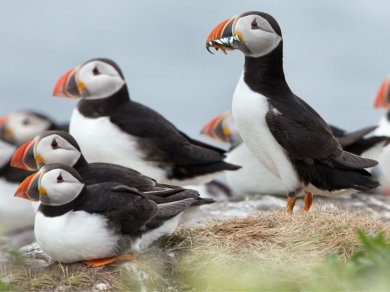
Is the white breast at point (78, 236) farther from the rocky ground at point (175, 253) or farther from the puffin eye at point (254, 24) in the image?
the puffin eye at point (254, 24)

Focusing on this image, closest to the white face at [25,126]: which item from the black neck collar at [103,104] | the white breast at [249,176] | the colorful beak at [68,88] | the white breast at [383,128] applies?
the white breast at [249,176]

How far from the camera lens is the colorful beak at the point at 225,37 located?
8180 millimetres

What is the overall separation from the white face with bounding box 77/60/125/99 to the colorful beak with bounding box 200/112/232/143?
331cm

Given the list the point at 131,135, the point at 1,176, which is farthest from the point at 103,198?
Answer: the point at 1,176

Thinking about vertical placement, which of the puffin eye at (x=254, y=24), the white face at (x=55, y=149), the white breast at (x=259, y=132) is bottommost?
the white face at (x=55, y=149)

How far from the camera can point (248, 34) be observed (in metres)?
8.24

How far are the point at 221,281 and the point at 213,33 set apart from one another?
8.05 feet

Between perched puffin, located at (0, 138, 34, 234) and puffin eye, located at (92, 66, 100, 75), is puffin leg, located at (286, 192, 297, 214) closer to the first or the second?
puffin eye, located at (92, 66, 100, 75)

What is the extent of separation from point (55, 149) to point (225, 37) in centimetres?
162

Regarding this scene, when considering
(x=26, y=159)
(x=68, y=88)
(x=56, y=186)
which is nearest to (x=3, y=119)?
(x=68, y=88)

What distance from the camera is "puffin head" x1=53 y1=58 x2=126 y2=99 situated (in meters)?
10.7

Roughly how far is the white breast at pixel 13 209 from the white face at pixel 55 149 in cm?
429

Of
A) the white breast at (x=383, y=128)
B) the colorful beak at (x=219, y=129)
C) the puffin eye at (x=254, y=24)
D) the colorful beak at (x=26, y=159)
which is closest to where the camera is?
the colorful beak at (x=26, y=159)

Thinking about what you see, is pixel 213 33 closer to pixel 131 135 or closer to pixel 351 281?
pixel 131 135
